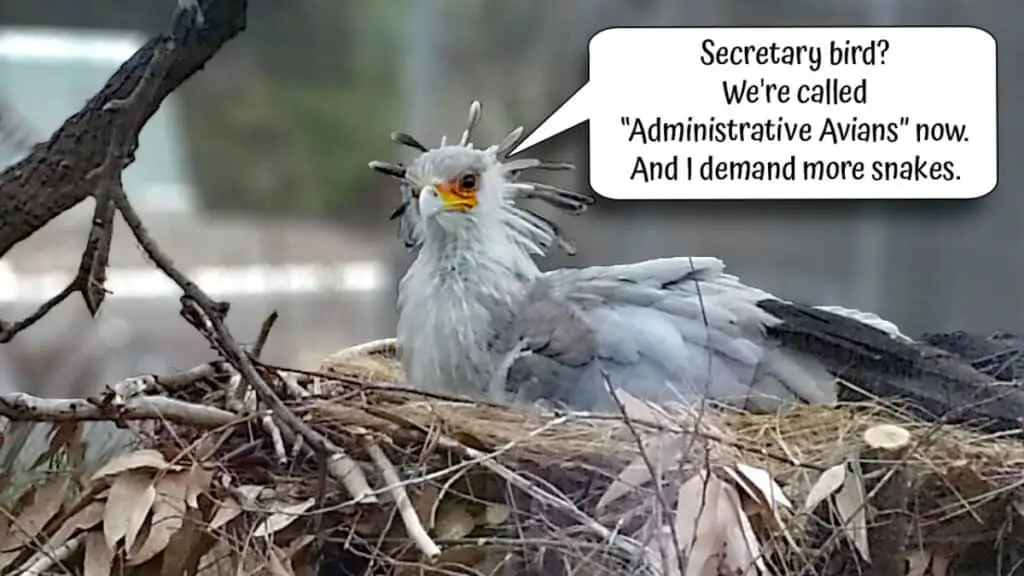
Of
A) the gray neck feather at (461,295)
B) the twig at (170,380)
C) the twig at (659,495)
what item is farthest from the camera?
the gray neck feather at (461,295)

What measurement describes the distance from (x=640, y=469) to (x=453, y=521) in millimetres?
106

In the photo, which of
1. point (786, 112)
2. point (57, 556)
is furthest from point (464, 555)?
point (786, 112)

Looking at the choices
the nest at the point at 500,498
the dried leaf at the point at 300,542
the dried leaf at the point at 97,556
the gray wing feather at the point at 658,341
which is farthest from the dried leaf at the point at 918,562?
the dried leaf at the point at 97,556

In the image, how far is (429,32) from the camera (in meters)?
0.94

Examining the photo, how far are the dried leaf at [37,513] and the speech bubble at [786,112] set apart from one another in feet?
1.25

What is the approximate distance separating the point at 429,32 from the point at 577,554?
0.43m

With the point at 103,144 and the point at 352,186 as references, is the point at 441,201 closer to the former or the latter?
the point at 352,186

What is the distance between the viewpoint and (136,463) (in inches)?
28.0

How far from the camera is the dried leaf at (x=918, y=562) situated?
0.71 m

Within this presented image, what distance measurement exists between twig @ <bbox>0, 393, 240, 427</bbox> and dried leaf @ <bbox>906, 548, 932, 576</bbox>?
1.26 feet

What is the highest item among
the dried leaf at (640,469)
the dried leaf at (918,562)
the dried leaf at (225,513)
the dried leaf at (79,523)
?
the dried leaf at (640,469)

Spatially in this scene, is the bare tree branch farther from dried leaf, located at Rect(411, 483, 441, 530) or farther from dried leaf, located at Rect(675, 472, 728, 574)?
dried leaf, located at Rect(675, 472, 728, 574)

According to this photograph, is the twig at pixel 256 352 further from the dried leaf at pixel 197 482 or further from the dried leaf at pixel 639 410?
the dried leaf at pixel 639 410

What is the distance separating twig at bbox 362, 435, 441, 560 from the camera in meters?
0.67
